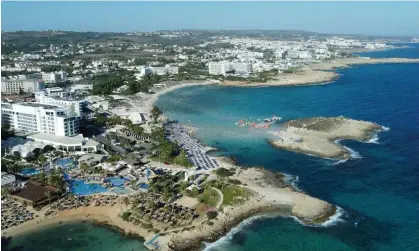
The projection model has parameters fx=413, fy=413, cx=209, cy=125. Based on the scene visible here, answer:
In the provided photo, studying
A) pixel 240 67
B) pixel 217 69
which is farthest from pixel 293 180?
pixel 240 67

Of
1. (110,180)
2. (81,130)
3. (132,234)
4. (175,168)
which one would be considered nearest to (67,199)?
(110,180)

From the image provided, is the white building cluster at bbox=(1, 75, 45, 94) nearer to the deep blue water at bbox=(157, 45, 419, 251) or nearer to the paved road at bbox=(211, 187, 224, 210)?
the deep blue water at bbox=(157, 45, 419, 251)

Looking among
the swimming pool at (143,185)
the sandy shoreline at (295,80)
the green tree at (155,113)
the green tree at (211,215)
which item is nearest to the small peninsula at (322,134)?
the green tree at (155,113)

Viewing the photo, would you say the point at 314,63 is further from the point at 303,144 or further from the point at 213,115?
the point at 303,144

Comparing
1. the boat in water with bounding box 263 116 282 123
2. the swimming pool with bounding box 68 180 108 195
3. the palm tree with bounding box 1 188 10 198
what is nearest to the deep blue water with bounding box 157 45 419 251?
the boat in water with bounding box 263 116 282 123

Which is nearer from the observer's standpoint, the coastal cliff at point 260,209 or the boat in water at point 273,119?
the coastal cliff at point 260,209

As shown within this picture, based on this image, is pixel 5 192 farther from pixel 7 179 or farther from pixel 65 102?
pixel 65 102

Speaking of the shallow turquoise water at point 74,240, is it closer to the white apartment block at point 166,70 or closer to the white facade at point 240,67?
the white apartment block at point 166,70
